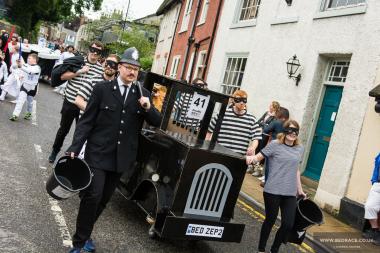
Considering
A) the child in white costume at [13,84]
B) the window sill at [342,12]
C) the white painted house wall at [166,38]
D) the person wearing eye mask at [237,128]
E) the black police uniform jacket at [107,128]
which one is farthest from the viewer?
the white painted house wall at [166,38]

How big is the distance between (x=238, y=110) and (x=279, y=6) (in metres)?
8.29

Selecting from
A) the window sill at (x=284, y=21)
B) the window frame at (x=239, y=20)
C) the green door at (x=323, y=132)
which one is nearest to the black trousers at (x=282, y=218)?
the green door at (x=323, y=132)

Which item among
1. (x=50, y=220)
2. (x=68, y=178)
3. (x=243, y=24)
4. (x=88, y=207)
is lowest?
(x=50, y=220)

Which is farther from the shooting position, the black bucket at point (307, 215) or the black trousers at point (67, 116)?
the black trousers at point (67, 116)

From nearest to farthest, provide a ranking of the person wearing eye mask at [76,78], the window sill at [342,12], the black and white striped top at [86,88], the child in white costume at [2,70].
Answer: the black and white striped top at [86,88] → the person wearing eye mask at [76,78] → the window sill at [342,12] → the child in white costume at [2,70]

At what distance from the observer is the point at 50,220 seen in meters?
5.14

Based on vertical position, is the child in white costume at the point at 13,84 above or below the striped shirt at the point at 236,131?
below

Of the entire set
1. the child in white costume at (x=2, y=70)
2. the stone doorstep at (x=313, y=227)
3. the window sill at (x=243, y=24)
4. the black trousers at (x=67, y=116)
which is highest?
the window sill at (x=243, y=24)

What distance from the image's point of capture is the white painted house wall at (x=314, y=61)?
955cm

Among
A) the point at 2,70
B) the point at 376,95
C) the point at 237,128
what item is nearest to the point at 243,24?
the point at 2,70

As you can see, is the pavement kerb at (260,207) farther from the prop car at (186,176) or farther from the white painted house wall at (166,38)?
the white painted house wall at (166,38)

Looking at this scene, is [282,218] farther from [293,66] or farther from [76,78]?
[293,66]

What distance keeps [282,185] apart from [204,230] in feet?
3.87

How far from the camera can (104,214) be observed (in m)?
5.85
